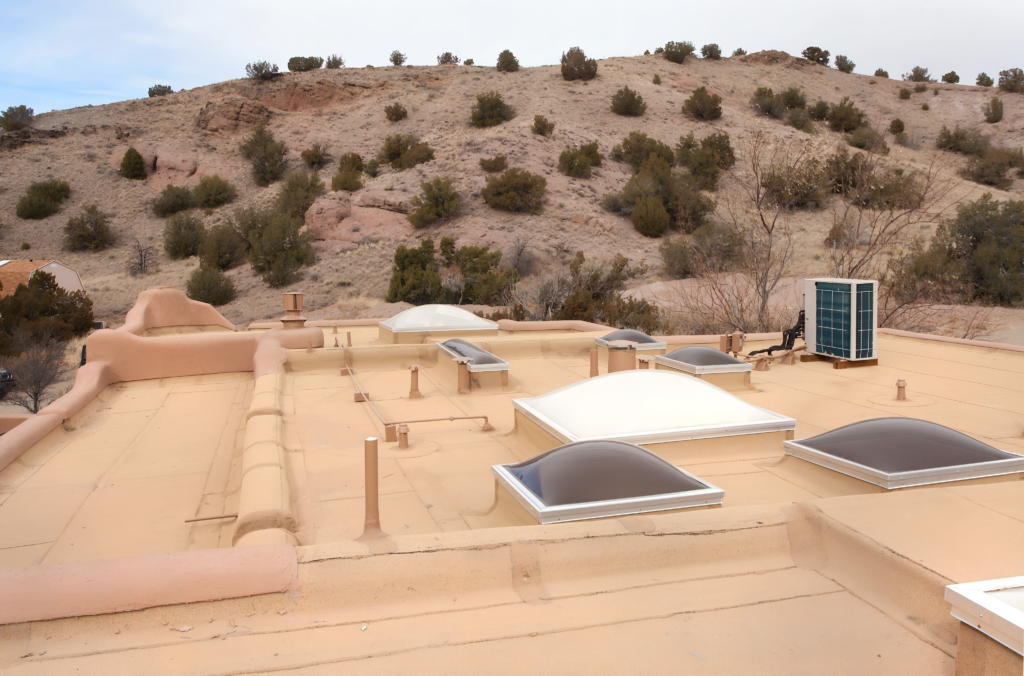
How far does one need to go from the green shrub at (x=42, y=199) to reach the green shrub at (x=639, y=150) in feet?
123

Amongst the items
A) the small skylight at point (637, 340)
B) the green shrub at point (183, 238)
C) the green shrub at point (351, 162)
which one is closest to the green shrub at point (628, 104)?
the green shrub at point (351, 162)

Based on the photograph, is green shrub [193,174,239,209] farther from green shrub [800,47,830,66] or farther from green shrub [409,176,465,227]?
green shrub [800,47,830,66]

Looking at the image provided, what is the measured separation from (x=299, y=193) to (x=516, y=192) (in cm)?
1442

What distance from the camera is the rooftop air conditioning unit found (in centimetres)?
1098

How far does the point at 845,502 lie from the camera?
4168mm

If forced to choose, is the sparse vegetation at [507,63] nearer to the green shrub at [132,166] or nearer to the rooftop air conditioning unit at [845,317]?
the green shrub at [132,166]

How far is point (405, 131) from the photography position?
52.8 meters

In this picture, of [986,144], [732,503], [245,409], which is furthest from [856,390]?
[986,144]

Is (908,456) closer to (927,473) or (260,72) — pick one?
(927,473)

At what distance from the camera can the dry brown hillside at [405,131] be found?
121ft

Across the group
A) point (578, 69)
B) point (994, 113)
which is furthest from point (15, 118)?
point (994, 113)

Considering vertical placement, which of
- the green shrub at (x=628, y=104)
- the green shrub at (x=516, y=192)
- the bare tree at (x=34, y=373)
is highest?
the green shrub at (x=628, y=104)

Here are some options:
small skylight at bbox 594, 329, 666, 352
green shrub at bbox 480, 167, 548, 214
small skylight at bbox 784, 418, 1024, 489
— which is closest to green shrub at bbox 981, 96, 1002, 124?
green shrub at bbox 480, 167, 548, 214

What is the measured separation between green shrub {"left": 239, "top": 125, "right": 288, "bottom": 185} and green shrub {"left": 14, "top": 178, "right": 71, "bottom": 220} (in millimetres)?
12179
